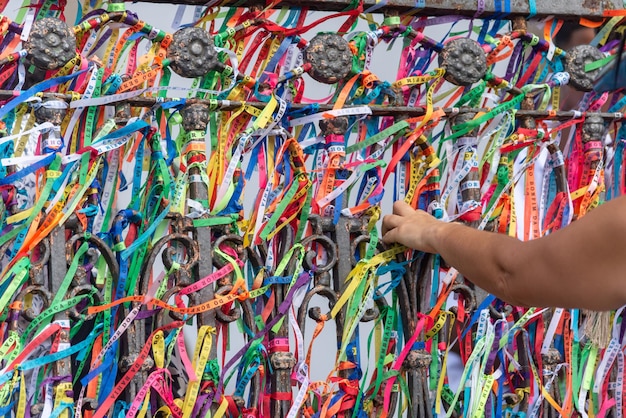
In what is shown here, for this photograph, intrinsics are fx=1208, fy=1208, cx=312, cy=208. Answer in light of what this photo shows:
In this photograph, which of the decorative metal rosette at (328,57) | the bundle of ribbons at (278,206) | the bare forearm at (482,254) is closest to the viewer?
the bare forearm at (482,254)

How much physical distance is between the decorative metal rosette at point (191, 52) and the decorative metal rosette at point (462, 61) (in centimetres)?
40

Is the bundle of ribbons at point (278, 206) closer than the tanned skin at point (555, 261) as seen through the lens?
No

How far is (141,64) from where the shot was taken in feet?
5.99

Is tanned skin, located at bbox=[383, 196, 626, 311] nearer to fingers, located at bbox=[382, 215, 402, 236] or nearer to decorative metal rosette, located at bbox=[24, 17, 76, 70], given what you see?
fingers, located at bbox=[382, 215, 402, 236]

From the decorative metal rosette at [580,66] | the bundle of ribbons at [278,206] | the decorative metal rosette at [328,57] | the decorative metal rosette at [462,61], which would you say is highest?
the decorative metal rosette at [580,66]

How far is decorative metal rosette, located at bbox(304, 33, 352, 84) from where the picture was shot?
1.89 meters

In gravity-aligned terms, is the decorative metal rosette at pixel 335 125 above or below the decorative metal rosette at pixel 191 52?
below

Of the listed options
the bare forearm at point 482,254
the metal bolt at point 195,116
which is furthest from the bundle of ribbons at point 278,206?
the bare forearm at point 482,254

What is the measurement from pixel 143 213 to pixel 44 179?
0.52 feet

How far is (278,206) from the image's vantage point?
1.87 metres

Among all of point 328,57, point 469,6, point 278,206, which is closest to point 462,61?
point 469,6

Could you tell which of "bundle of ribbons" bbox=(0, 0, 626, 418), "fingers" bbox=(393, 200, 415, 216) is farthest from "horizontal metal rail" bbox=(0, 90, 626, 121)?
"fingers" bbox=(393, 200, 415, 216)

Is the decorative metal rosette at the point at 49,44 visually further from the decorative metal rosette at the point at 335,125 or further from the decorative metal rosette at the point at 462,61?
the decorative metal rosette at the point at 462,61

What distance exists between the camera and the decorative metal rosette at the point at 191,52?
1.83 metres
